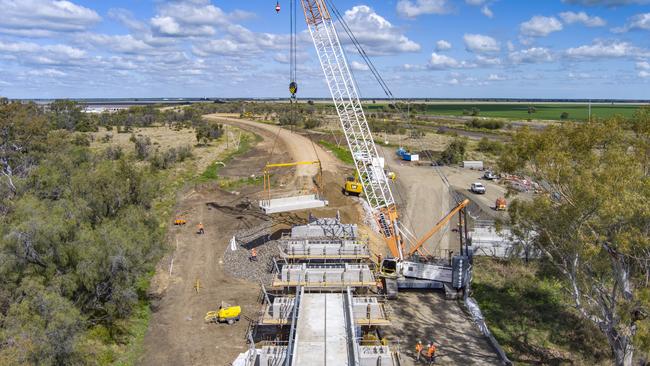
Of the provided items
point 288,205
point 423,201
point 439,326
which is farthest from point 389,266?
point 423,201

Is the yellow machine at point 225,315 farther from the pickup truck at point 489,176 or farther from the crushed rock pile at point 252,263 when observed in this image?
the pickup truck at point 489,176

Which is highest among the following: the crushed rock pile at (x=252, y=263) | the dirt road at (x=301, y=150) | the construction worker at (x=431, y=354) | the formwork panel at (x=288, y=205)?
the dirt road at (x=301, y=150)

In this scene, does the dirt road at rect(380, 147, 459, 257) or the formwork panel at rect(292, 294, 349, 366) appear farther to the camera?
the dirt road at rect(380, 147, 459, 257)

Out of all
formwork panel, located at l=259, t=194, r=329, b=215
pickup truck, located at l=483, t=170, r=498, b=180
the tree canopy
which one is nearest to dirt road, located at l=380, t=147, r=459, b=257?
pickup truck, located at l=483, t=170, r=498, b=180

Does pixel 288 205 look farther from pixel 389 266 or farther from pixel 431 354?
pixel 431 354

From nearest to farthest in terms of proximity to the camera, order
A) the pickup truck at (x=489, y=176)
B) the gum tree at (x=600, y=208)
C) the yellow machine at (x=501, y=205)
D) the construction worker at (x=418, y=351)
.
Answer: the gum tree at (x=600, y=208) < the construction worker at (x=418, y=351) < the yellow machine at (x=501, y=205) < the pickup truck at (x=489, y=176)

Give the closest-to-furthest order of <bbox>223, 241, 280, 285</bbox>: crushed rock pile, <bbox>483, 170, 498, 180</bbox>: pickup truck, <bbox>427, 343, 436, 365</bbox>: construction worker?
<bbox>427, 343, 436, 365</bbox>: construction worker < <bbox>223, 241, 280, 285</bbox>: crushed rock pile < <bbox>483, 170, 498, 180</bbox>: pickup truck

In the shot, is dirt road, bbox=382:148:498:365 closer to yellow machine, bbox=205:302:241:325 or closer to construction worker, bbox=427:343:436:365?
construction worker, bbox=427:343:436:365

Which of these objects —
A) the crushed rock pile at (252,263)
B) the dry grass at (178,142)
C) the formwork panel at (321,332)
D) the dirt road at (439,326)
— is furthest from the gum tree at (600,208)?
the dry grass at (178,142)
